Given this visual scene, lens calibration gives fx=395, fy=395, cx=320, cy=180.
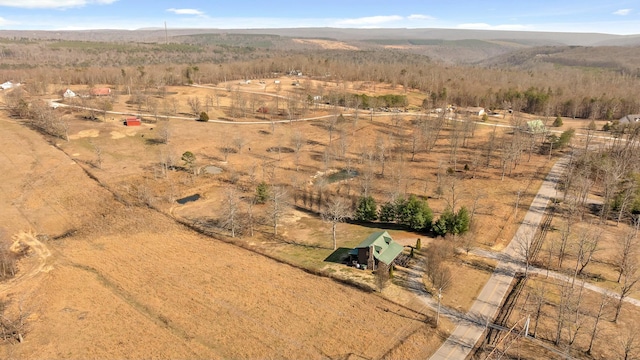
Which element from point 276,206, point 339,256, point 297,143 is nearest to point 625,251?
point 339,256

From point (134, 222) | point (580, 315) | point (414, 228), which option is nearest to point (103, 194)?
point (134, 222)

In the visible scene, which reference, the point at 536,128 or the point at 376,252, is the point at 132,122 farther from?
the point at 536,128

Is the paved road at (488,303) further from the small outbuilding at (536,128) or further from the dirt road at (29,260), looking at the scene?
the small outbuilding at (536,128)

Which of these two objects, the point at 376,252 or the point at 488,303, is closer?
the point at 488,303

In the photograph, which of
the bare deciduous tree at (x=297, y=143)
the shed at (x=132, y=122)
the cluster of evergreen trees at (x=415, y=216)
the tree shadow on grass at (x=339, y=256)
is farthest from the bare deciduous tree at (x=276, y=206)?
the shed at (x=132, y=122)

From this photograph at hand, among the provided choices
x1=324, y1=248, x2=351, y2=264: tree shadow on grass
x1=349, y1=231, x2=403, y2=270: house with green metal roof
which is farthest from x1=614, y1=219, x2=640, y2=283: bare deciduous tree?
x1=324, y1=248, x2=351, y2=264: tree shadow on grass
